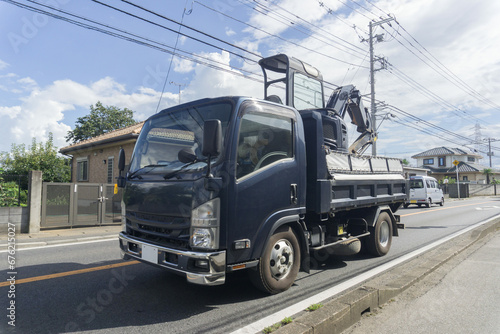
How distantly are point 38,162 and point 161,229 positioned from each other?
20555 millimetres

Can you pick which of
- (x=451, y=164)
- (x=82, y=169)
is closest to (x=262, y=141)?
(x=82, y=169)

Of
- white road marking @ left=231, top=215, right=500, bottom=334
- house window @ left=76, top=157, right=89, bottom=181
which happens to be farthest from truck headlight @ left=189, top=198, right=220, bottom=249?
house window @ left=76, top=157, right=89, bottom=181

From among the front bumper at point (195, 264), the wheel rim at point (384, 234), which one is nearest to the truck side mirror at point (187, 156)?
the front bumper at point (195, 264)

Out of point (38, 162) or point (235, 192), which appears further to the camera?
point (38, 162)

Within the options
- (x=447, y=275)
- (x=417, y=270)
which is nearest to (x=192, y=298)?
(x=417, y=270)

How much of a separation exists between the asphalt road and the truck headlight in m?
0.82

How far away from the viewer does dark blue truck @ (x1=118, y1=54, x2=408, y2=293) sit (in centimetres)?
333

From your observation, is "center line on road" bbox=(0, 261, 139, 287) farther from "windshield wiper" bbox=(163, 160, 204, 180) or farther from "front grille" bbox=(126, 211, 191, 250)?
"windshield wiper" bbox=(163, 160, 204, 180)

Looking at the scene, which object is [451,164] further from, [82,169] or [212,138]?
[212,138]

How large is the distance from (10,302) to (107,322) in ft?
4.85

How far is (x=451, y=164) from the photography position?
201 ft

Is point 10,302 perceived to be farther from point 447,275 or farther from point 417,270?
point 447,275

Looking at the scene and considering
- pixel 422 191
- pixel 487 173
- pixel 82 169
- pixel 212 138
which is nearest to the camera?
pixel 212 138

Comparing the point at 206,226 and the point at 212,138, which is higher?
the point at 212,138
